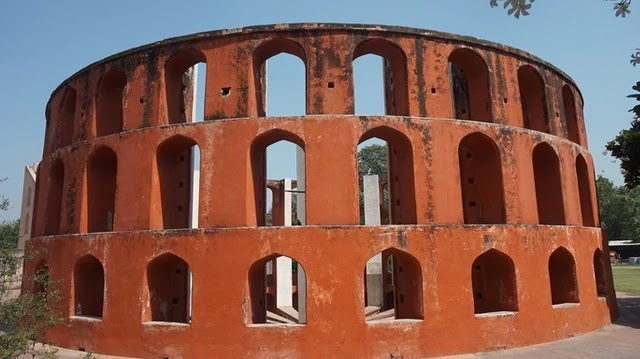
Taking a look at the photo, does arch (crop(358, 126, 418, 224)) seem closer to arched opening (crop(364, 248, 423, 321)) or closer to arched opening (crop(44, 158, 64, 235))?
arched opening (crop(364, 248, 423, 321))

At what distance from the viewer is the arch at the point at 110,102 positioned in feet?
40.9

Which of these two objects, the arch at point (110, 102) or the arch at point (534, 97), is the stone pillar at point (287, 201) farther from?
the arch at point (534, 97)

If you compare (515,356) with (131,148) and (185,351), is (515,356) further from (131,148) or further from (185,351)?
(131,148)

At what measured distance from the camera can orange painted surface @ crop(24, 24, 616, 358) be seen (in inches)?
369

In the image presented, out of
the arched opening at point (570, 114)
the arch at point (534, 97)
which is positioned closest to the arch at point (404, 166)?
the arch at point (534, 97)

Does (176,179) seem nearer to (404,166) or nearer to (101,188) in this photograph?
(101,188)

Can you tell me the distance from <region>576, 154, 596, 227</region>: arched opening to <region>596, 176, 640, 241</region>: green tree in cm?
3282

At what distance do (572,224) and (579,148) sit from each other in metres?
2.42

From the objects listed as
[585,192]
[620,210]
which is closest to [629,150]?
[585,192]

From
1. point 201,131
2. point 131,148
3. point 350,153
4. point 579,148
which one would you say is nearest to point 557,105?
point 579,148

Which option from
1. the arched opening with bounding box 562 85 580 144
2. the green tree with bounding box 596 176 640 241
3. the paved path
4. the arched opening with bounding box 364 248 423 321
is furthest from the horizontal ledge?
the green tree with bounding box 596 176 640 241

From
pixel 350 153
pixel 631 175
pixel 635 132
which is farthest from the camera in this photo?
pixel 631 175

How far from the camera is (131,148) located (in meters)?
10.9

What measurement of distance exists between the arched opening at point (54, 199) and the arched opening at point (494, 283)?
11.1 m
